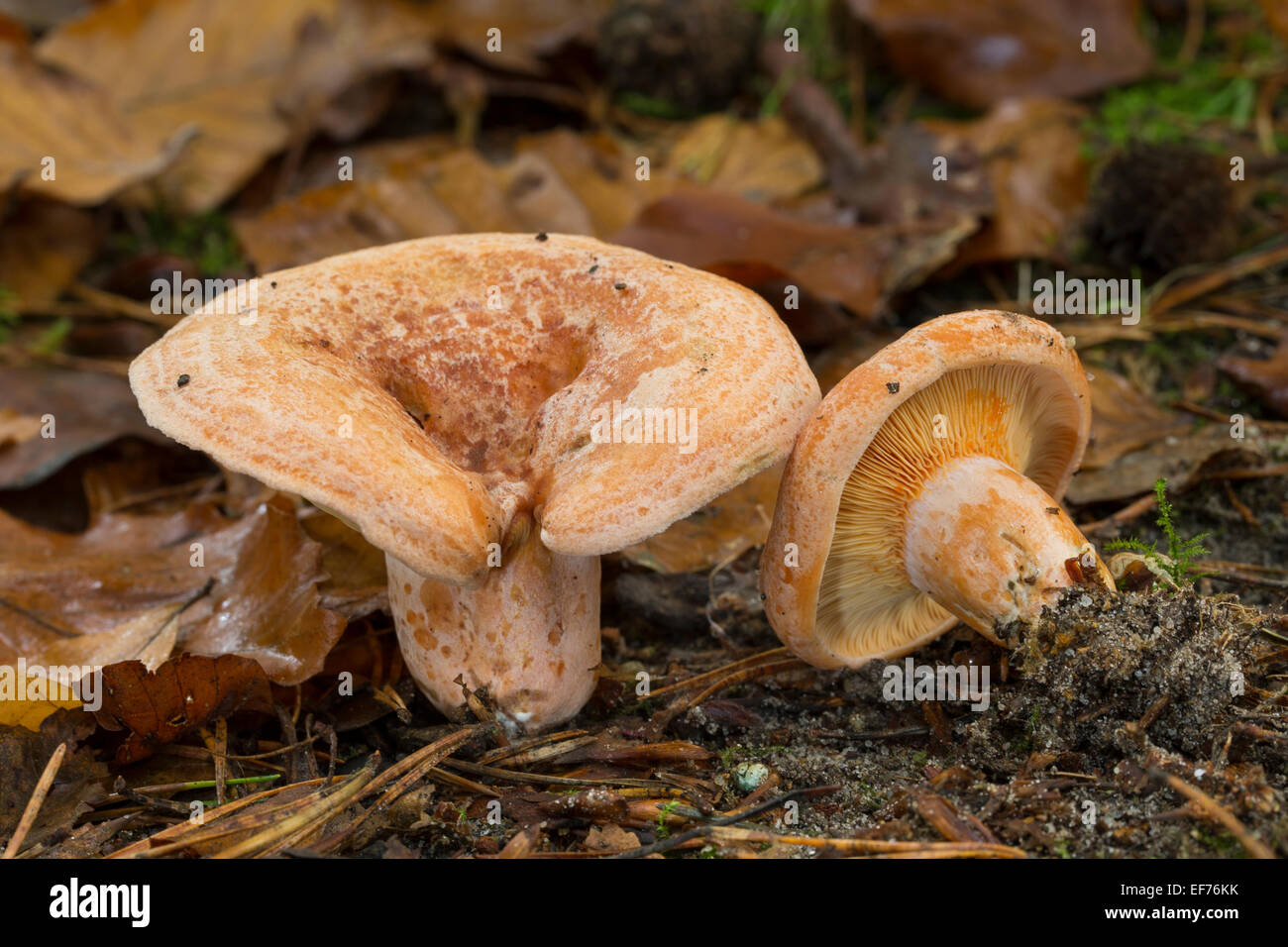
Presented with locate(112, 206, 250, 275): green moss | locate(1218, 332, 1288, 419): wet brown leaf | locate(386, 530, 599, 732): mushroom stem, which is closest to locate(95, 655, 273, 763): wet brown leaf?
locate(386, 530, 599, 732): mushroom stem

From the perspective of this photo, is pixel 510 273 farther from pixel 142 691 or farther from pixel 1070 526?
pixel 1070 526

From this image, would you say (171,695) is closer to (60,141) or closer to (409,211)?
(409,211)

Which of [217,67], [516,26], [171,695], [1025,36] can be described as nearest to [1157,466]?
[1025,36]

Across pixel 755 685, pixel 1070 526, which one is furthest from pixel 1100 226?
pixel 755 685

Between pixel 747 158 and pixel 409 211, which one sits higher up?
pixel 747 158

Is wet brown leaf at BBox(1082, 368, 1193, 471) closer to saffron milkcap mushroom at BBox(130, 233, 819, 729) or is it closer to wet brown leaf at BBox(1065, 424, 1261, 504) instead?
wet brown leaf at BBox(1065, 424, 1261, 504)

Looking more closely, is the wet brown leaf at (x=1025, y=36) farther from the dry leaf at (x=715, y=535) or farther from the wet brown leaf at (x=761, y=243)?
the dry leaf at (x=715, y=535)

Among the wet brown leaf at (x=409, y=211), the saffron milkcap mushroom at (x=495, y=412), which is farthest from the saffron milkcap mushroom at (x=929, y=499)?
the wet brown leaf at (x=409, y=211)
